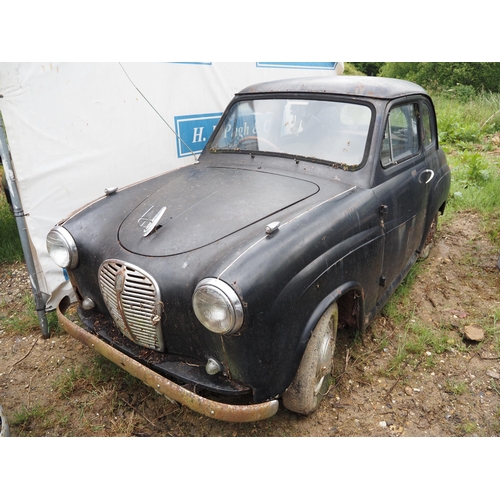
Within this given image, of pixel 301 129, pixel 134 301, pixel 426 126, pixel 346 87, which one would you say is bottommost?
pixel 134 301

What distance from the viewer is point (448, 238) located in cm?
479

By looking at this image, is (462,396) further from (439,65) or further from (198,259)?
(439,65)

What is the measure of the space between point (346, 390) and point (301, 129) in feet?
6.04

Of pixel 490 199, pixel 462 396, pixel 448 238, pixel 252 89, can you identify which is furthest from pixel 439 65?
pixel 462 396

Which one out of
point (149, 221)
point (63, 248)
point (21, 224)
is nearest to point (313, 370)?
point (149, 221)

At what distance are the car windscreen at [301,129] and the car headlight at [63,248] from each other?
4.57 feet

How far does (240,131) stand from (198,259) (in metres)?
1.59

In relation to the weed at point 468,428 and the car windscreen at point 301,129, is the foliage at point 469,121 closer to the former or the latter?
the car windscreen at point 301,129

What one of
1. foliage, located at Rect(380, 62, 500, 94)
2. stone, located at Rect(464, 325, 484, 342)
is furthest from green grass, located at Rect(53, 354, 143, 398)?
foliage, located at Rect(380, 62, 500, 94)

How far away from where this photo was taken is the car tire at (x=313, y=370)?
2242 millimetres

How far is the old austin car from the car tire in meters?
0.01

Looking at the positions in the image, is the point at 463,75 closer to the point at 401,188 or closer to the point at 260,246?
the point at 401,188

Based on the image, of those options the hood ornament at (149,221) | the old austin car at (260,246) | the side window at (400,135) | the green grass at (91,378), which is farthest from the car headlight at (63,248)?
the side window at (400,135)

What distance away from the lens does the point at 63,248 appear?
8.25ft
